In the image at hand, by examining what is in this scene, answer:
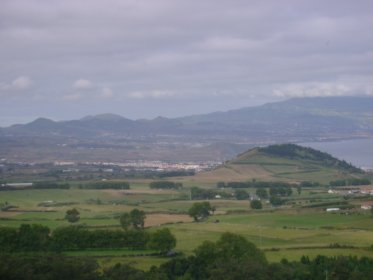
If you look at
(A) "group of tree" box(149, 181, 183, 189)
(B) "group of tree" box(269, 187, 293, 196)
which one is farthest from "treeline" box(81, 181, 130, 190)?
(B) "group of tree" box(269, 187, 293, 196)

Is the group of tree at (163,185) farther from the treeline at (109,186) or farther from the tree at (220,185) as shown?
the tree at (220,185)

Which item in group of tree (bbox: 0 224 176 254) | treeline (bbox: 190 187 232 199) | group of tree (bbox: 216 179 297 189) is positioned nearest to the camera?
group of tree (bbox: 0 224 176 254)

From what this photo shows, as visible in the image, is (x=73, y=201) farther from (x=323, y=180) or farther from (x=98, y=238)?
(x=323, y=180)

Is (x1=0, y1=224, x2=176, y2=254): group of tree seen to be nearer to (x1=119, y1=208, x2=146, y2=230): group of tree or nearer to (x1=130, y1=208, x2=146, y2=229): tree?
(x1=119, y1=208, x2=146, y2=230): group of tree

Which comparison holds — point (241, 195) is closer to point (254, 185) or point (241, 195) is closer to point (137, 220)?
point (254, 185)

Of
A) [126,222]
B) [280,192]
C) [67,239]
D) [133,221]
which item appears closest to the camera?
[67,239]

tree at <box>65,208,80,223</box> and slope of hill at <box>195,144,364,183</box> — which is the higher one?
slope of hill at <box>195,144,364,183</box>

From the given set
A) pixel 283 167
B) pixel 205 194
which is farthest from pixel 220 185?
pixel 283 167

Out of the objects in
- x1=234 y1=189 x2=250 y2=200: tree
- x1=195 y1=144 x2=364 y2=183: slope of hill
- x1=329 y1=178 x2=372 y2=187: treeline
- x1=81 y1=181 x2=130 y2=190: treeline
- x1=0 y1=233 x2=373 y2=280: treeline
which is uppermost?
x1=195 y1=144 x2=364 y2=183: slope of hill
